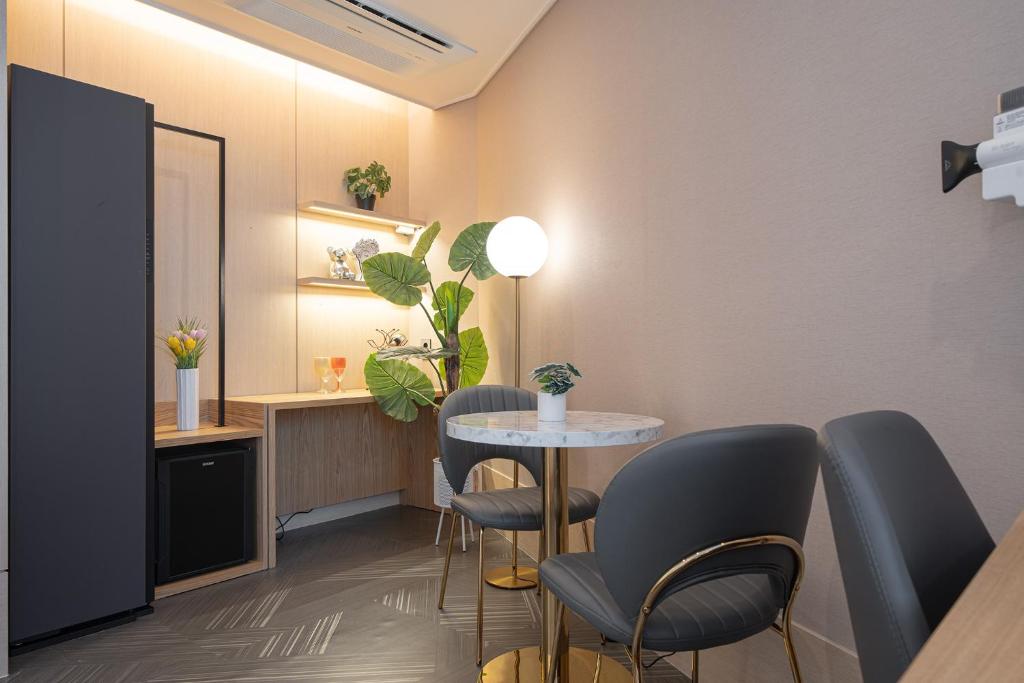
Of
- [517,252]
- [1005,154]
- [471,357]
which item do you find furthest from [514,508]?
[1005,154]

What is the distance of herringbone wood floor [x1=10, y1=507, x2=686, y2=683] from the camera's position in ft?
7.47

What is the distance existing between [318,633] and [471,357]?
1.75 metres

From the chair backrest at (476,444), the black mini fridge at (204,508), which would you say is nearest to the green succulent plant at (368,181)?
the black mini fridge at (204,508)

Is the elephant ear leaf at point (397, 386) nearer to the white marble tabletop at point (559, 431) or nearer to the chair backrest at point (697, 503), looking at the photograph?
the white marble tabletop at point (559, 431)

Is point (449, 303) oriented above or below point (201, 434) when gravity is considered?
above

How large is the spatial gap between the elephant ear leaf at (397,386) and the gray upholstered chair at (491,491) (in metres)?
0.93

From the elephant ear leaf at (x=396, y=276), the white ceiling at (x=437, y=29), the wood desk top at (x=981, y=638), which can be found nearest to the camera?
the wood desk top at (x=981, y=638)

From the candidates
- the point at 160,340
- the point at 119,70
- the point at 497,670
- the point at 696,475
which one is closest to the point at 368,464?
the point at 160,340

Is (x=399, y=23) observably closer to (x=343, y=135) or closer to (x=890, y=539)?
(x=343, y=135)

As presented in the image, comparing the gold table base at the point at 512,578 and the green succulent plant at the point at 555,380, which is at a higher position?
the green succulent plant at the point at 555,380

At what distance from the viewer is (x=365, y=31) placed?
3.46 metres

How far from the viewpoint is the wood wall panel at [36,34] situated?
120 inches

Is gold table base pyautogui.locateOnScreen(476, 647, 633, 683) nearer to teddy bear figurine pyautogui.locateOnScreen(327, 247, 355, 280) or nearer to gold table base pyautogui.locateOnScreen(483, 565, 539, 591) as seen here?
gold table base pyautogui.locateOnScreen(483, 565, 539, 591)

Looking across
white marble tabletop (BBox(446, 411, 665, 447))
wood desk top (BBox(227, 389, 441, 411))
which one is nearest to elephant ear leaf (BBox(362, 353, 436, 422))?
wood desk top (BBox(227, 389, 441, 411))
